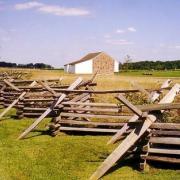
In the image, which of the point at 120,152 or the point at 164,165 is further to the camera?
the point at 164,165

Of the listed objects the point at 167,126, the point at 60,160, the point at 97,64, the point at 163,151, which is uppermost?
the point at 97,64

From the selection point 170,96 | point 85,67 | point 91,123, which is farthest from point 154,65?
point 170,96

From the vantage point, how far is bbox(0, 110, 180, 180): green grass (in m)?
8.33

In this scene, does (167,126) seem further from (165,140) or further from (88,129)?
(88,129)

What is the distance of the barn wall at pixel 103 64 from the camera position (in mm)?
→ 92725

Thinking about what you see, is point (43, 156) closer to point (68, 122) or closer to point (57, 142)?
point (57, 142)

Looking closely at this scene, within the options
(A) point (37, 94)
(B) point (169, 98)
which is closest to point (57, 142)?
(B) point (169, 98)

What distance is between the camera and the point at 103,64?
9362cm

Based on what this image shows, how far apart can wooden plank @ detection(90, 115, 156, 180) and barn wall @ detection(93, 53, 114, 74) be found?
8423 centimetres

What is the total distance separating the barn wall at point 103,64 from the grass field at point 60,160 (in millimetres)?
80384

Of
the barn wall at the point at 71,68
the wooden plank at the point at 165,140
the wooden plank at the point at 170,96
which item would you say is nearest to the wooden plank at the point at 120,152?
the wooden plank at the point at 165,140

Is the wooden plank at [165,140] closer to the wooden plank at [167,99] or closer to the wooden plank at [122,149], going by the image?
the wooden plank at [122,149]

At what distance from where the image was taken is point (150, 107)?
818 cm

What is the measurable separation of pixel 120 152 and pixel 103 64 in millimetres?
85825
